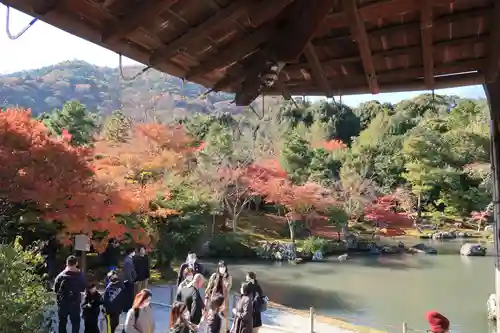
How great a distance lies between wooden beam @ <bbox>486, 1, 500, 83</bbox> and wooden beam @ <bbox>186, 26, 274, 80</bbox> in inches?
33.0

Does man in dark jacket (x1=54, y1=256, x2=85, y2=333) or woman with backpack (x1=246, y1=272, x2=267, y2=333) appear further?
woman with backpack (x1=246, y1=272, x2=267, y2=333)

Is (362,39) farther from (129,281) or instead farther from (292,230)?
(292,230)

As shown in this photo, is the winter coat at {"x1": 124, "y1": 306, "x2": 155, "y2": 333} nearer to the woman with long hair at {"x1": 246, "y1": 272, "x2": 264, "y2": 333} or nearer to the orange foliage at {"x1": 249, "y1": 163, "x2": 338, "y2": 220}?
the woman with long hair at {"x1": 246, "y1": 272, "x2": 264, "y2": 333}

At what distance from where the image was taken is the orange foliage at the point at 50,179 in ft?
18.8

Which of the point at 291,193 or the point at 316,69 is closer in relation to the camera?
the point at 316,69

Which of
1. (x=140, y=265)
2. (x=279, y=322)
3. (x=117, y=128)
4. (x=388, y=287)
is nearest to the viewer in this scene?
(x=140, y=265)

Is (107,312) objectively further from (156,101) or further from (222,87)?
(156,101)

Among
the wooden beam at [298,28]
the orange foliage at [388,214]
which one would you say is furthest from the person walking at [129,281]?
the orange foliage at [388,214]

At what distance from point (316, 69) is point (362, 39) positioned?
0.39 meters

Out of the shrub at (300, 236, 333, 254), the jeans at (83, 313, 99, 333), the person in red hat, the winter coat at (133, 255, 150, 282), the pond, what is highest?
the person in red hat

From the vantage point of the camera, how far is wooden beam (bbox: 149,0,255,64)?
157 cm

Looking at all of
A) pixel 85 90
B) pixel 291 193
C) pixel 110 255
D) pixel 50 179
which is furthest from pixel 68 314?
pixel 85 90

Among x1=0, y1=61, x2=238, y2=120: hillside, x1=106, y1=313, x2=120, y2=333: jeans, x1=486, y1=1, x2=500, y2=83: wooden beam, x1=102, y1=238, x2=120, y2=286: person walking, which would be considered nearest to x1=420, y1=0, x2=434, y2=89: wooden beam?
x1=486, y1=1, x2=500, y2=83: wooden beam

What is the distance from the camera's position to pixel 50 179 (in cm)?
604
